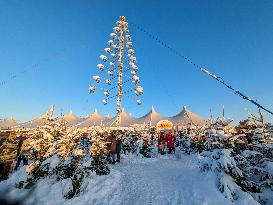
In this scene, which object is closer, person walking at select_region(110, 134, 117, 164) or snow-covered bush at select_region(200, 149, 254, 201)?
snow-covered bush at select_region(200, 149, 254, 201)

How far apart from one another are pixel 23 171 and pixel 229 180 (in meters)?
8.01

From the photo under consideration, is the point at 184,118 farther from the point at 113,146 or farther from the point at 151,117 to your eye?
the point at 113,146

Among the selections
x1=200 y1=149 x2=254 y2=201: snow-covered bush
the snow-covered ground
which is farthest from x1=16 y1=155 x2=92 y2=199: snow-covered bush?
x1=200 y1=149 x2=254 y2=201: snow-covered bush

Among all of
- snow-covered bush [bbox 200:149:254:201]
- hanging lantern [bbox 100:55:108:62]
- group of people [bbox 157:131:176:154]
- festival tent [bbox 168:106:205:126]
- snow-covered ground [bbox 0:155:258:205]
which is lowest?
snow-covered ground [bbox 0:155:258:205]

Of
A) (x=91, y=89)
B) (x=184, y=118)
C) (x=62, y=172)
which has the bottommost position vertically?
(x=62, y=172)

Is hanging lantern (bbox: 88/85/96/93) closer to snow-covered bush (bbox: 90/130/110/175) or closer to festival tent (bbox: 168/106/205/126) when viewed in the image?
snow-covered bush (bbox: 90/130/110/175)

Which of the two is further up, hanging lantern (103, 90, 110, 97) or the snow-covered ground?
hanging lantern (103, 90, 110, 97)

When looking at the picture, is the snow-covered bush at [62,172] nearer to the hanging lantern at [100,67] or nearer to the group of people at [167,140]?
the group of people at [167,140]

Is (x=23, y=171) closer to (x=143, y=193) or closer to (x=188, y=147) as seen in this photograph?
(x=143, y=193)

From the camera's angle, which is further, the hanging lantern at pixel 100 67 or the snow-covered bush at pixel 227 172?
the hanging lantern at pixel 100 67

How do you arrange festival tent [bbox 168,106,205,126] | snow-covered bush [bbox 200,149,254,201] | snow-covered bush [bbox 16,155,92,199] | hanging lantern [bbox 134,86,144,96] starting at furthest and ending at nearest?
festival tent [bbox 168,106,205,126], hanging lantern [bbox 134,86,144,96], snow-covered bush [bbox 16,155,92,199], snow-covered bush [bbox 200,149,254,201]

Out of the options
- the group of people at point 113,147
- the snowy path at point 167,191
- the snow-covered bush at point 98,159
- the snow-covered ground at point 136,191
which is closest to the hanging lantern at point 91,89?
the group of people at point 113,147

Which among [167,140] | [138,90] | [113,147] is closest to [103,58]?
[138,90]

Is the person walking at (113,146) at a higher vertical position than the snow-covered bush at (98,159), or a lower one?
higher
